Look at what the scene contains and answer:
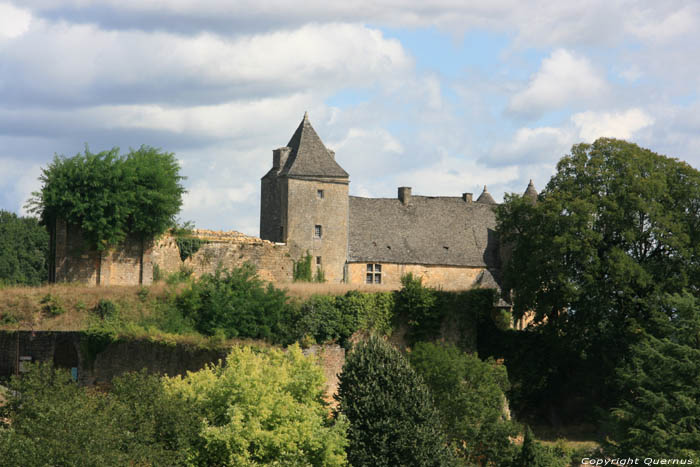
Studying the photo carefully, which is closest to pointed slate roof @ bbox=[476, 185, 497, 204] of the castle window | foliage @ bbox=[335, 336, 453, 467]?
the castle window

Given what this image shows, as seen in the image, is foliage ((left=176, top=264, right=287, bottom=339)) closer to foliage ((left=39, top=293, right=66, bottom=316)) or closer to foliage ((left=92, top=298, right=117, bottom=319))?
foliage ((left=92, top=298, right=117, bottom=319))

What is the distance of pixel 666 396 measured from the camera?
105ft

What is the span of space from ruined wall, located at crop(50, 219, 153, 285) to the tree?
14449mm

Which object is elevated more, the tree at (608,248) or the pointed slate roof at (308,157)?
the pointed slate roof at (308,157)

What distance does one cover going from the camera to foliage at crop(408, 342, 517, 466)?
33125 millimetres

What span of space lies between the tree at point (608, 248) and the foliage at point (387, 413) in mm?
9929

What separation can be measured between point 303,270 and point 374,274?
4547 millimetres

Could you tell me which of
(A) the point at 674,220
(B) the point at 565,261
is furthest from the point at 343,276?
(A) the point at 674,220

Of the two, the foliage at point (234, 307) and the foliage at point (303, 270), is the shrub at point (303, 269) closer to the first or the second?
the foliage at point (303, 270)

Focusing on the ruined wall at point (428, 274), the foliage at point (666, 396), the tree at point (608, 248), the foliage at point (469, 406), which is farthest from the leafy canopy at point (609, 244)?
the ruined wall at point (428, 274)

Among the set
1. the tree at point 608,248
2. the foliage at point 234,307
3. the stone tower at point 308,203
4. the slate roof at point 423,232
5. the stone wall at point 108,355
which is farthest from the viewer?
the slate roof at point 423,232

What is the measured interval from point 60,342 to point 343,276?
16.5 metres

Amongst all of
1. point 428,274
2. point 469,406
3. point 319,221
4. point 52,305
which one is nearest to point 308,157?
point 319,221

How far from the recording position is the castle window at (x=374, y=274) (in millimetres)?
49188
